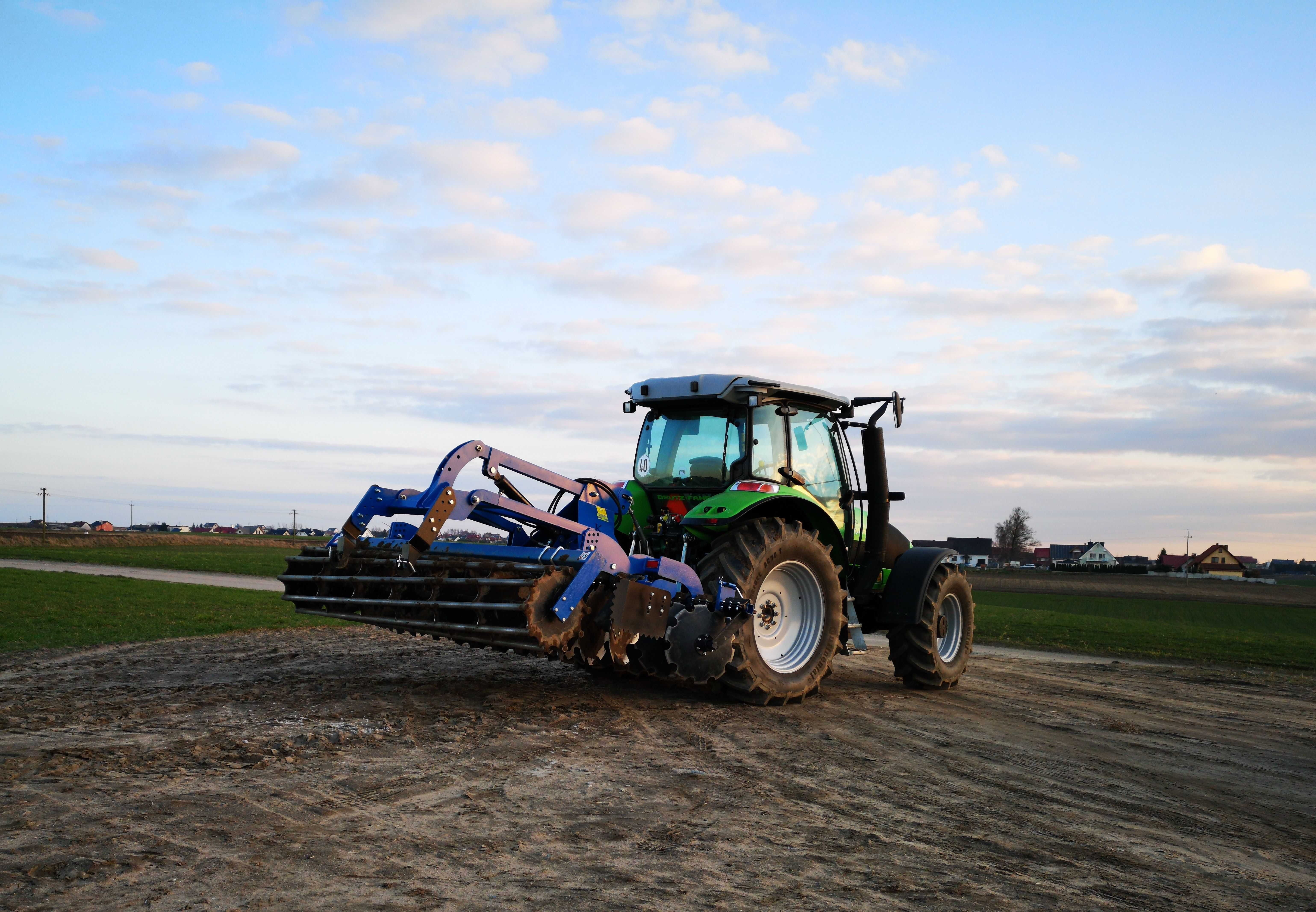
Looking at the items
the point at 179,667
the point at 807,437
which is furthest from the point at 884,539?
the point at 179,667

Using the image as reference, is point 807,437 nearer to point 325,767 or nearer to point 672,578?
point 672,578

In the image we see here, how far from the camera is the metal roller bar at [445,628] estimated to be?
6227mm

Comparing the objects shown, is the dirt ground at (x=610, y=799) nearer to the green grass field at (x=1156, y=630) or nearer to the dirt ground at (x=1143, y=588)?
the green grass field at (x=1156, y=630)

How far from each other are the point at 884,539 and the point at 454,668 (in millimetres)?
4470

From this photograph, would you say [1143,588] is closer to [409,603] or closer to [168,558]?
[168,558]

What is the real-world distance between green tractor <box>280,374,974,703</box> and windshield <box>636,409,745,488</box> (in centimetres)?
2

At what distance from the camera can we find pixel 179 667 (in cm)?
894

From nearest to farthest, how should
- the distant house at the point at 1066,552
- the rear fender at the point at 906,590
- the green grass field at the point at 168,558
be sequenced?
the rear fender at the point at 906,590 → the green grass field at the point at 168,558 → the distant house at the point at 1066,552

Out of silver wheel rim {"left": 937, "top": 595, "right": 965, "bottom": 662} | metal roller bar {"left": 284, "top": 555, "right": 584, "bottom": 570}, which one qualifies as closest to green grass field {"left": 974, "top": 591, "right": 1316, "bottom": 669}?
silver wheel rim {"left": 937, "top": 595, "right": 965, "bottom": 662}

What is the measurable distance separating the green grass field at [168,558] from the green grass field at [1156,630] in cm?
Result: 2210

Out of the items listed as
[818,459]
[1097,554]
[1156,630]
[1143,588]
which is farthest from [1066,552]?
[818,459]

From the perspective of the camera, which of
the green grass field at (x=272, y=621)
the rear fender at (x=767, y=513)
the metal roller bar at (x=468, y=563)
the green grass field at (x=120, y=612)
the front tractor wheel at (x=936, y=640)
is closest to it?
the metal roller bar at (x=468, y=563)

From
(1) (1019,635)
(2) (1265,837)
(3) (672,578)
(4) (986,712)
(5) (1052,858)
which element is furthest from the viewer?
(1) (1019,635)

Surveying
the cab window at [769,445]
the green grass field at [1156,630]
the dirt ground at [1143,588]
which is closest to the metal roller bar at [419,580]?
the cab window at [769,445]
